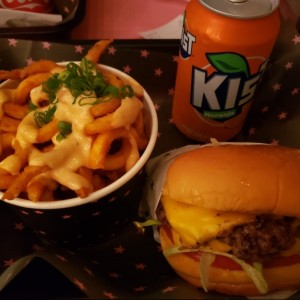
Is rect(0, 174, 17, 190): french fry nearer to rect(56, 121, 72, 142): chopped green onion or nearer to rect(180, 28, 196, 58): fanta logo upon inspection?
rect(56, 121, 72, 142): chopped green onion

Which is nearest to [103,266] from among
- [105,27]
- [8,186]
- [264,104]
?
[8,186]

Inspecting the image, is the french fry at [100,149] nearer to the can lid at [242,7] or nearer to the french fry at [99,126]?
the french fry at [99,126]

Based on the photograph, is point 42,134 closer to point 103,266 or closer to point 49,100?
point 49,100

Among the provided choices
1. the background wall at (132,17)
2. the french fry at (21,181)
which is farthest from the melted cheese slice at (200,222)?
the background wall at (132,17)

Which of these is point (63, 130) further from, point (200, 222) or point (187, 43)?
point (187, 43)

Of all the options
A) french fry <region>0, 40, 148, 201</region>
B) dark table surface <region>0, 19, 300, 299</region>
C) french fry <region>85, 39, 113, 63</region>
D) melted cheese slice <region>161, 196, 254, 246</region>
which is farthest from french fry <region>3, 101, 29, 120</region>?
melted cheese slice <region>161, 196, 254, 246</region>

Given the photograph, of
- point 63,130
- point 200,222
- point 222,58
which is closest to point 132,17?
point 222,58
